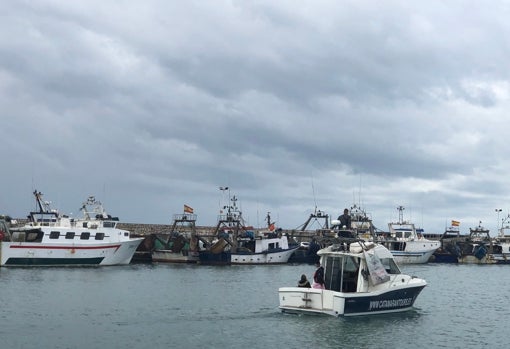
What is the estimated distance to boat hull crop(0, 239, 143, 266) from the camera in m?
72.2

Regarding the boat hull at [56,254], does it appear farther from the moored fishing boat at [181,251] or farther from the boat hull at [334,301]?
the boat hull at [334,301]

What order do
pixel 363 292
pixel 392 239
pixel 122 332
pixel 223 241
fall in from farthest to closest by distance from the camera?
1. pixel 392 239
2. pixel 223 241
3. pixel 363 292
4. pixel 122 332

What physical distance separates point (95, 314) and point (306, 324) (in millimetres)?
13158

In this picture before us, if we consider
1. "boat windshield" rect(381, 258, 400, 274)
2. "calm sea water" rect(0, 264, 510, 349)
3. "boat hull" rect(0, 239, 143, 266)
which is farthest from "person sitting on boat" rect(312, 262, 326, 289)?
"boat hull" rect(0, 239, 143, 266)

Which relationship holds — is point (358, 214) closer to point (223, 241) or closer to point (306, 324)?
point (223, 241)

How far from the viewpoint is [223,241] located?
283 feet

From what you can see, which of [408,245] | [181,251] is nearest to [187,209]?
[181,251]

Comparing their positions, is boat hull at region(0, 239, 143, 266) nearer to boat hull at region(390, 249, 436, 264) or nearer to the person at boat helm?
the person at boat helm

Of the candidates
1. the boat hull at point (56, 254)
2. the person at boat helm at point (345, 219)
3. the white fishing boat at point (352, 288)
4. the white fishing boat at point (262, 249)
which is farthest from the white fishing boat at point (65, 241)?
the white fishing boat at point (352, 288)

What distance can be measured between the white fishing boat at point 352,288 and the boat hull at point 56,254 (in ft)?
143

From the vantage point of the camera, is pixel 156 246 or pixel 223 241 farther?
pixel 156 246

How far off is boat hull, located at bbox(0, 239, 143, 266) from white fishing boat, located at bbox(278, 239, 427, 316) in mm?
43562

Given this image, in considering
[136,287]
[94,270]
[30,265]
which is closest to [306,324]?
[136,287]

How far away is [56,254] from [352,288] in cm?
4647
